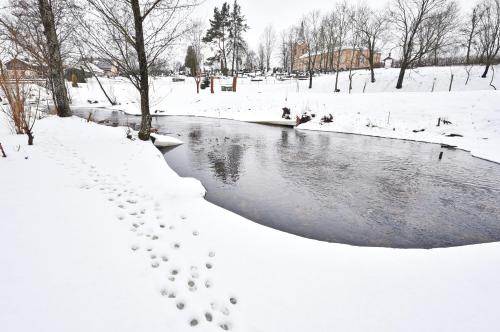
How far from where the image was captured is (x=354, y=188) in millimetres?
8820

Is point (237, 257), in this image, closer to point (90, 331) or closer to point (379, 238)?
point (90, 331)

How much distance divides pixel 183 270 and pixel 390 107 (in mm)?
22875

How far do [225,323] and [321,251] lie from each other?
221 centimetres

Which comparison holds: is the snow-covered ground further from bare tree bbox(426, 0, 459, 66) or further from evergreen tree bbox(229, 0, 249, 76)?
evergreen tree bbox(229, 0, 249, 76)

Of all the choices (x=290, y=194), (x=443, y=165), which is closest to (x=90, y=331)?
(x=290, y=194)

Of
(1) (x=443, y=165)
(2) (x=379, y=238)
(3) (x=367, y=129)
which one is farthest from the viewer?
(3) (x=367, y=129)

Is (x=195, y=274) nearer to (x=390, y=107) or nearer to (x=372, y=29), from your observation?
(x=390, y=107)

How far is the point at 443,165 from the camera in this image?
11945 millimetres

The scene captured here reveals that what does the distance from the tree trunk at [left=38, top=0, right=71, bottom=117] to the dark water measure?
7.54 meters

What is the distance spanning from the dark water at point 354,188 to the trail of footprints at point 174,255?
2.17 m

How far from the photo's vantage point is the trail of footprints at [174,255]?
3.13m

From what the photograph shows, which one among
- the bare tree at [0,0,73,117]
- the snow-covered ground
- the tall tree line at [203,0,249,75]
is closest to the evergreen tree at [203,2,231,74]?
the tall tree line at [203,0,249,75]

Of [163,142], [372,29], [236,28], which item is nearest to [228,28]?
[236,28]

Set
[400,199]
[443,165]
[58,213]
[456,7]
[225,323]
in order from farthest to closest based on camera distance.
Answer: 1. [456,7]
2. [443,165]
3. [400,199]
4. [58,213]
5. [225,323]
